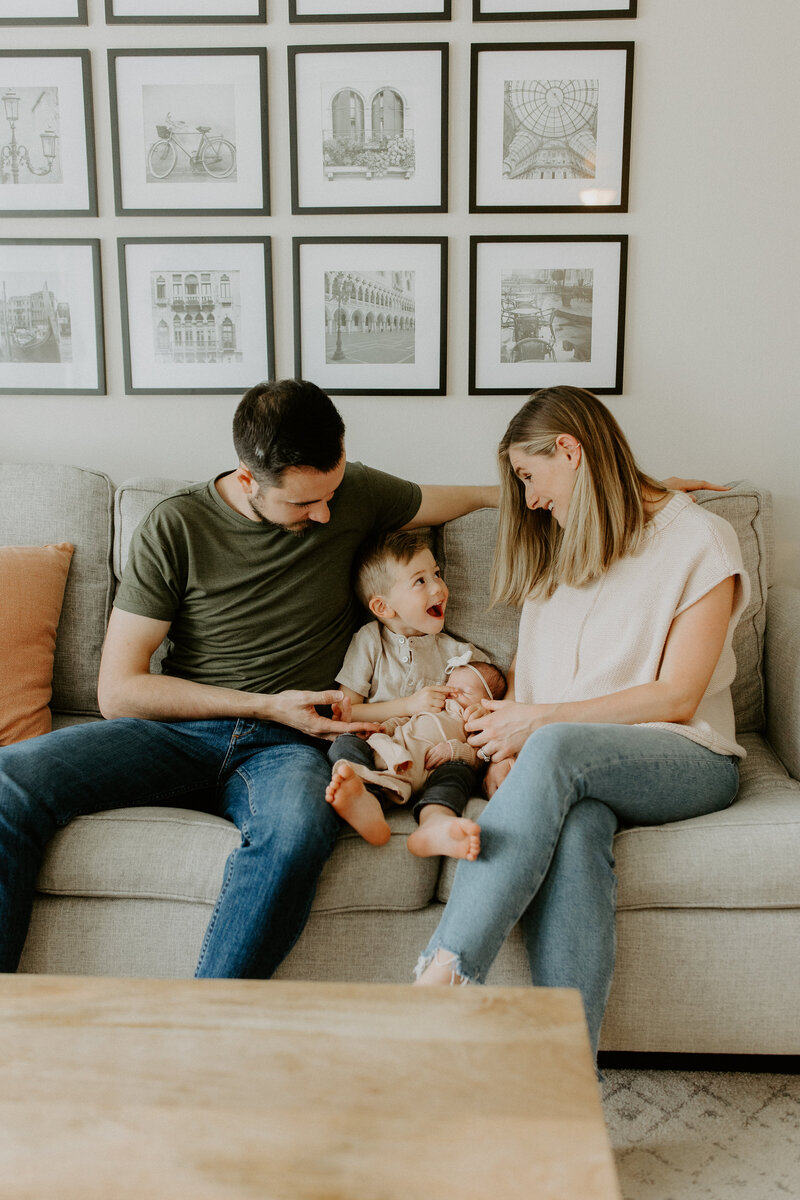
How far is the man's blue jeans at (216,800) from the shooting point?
1.36m

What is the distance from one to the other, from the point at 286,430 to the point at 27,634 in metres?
0.79

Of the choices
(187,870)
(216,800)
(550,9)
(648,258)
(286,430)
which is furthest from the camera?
(648,258)

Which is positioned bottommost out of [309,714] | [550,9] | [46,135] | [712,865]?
[712,865]

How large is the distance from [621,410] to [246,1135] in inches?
76.5

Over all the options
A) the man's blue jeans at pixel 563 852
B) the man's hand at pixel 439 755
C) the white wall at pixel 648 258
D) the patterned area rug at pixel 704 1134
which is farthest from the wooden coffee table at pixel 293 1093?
the white wall at pixel 648 258

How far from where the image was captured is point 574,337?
87.7 inches

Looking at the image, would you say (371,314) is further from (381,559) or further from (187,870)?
(187,870)

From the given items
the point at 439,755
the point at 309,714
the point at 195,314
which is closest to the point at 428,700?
the point at 439,755

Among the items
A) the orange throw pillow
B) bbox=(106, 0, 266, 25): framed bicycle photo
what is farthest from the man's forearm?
bbox=(106, 0, 266, 25): framed bicycle photo

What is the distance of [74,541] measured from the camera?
2029 millimetres

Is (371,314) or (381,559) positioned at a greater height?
(371,314)

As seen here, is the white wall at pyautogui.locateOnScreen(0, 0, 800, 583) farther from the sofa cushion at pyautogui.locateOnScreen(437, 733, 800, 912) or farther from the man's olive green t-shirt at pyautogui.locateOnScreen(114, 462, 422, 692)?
the sofa cushion at pyautogui.locateOnScreen(437, 733, 800, 912)

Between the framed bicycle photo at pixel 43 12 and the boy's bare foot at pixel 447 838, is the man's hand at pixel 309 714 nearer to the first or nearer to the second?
the boy's bare foot at pixel 447 838

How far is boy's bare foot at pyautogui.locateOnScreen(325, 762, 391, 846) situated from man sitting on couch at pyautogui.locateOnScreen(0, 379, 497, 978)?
0.12ft
